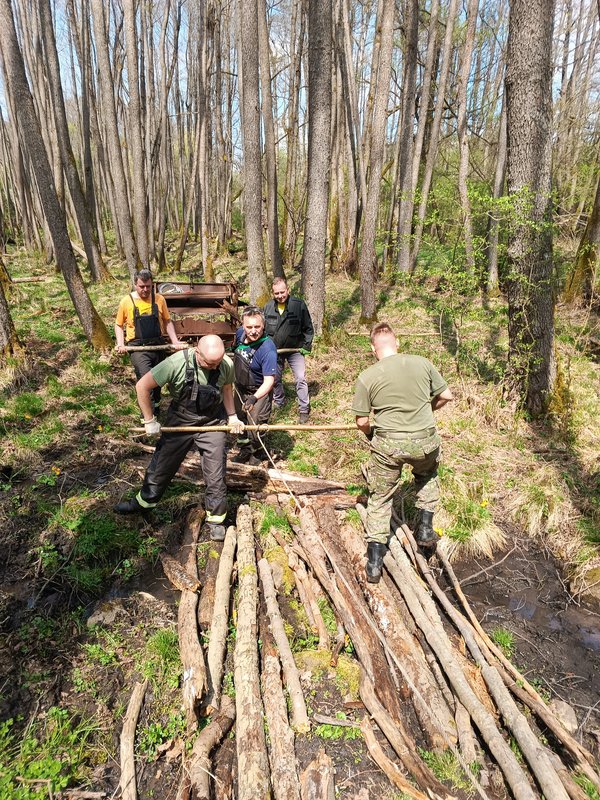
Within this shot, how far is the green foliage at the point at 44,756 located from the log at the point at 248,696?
3.23 feet

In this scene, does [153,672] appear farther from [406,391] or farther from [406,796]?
[406,391]

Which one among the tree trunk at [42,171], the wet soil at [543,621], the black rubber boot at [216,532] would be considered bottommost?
the wet soil at [543,621]

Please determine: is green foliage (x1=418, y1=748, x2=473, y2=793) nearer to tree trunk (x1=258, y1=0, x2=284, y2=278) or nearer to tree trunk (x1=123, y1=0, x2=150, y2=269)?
tree trunk (x1=258, y1=0, x2=284, y2=278)

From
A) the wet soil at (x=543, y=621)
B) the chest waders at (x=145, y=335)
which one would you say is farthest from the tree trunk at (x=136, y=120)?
the wet soil at (x=543, y=621)

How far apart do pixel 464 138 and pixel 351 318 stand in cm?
592

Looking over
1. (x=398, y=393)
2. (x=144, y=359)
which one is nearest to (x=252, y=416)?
(x=144, y=359)

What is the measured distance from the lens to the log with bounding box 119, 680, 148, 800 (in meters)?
2.48

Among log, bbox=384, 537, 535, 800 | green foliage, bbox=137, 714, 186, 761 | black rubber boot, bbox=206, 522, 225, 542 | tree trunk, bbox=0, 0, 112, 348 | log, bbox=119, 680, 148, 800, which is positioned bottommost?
green foliage, bbox=137, 714, 186, 761

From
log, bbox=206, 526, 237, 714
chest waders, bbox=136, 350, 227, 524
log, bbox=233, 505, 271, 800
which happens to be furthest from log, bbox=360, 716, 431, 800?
chest waders, bbox=136, 350, 227, 524

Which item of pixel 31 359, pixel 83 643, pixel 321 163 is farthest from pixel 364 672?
pixel 321 163

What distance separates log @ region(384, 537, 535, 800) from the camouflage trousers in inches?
12.2

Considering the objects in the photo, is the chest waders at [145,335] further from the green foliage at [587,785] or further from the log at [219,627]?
the green foliage at [587,785]

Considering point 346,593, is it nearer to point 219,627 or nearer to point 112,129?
point 219,627

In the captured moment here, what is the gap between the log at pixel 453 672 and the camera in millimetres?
2451
